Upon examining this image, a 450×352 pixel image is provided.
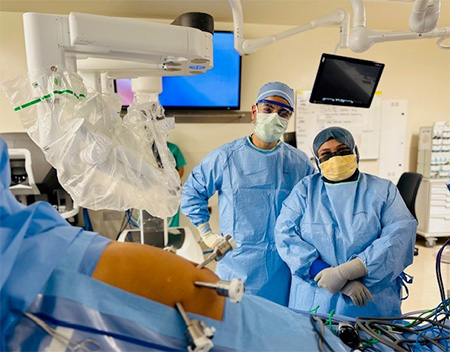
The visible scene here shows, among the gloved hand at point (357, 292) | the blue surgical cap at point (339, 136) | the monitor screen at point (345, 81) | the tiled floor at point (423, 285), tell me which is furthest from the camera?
the tiled floor at point (423, 285)

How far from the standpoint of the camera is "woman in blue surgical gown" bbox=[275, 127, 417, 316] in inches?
44.8

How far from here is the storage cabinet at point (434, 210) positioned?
3473mm

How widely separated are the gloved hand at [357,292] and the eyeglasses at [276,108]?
0.89m

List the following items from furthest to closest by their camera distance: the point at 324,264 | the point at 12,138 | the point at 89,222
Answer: the point at 89,222, the point at 12,138, the point at 324,264

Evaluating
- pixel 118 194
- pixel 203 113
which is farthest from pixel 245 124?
pixel 118 194

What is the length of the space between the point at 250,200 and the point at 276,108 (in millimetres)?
496

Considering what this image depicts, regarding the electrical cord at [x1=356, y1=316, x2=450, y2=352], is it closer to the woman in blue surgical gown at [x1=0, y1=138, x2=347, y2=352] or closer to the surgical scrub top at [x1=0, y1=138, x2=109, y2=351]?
the woman in blue surgical gown at [x1=0, y1=138, x2=347, y2=352]

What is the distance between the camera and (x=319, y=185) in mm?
1378

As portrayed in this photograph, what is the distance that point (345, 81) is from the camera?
80.4 inches

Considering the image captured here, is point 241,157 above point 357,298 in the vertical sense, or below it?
above

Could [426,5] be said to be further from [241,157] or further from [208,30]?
[241,157]

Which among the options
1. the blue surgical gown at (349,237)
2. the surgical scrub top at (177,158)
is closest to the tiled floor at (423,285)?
the blue surgical gown at (349,237)

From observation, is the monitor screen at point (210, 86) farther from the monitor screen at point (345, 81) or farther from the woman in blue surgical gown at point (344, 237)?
the woman in blue surgical gown at point (344, 237)

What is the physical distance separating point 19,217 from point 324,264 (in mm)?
1030
